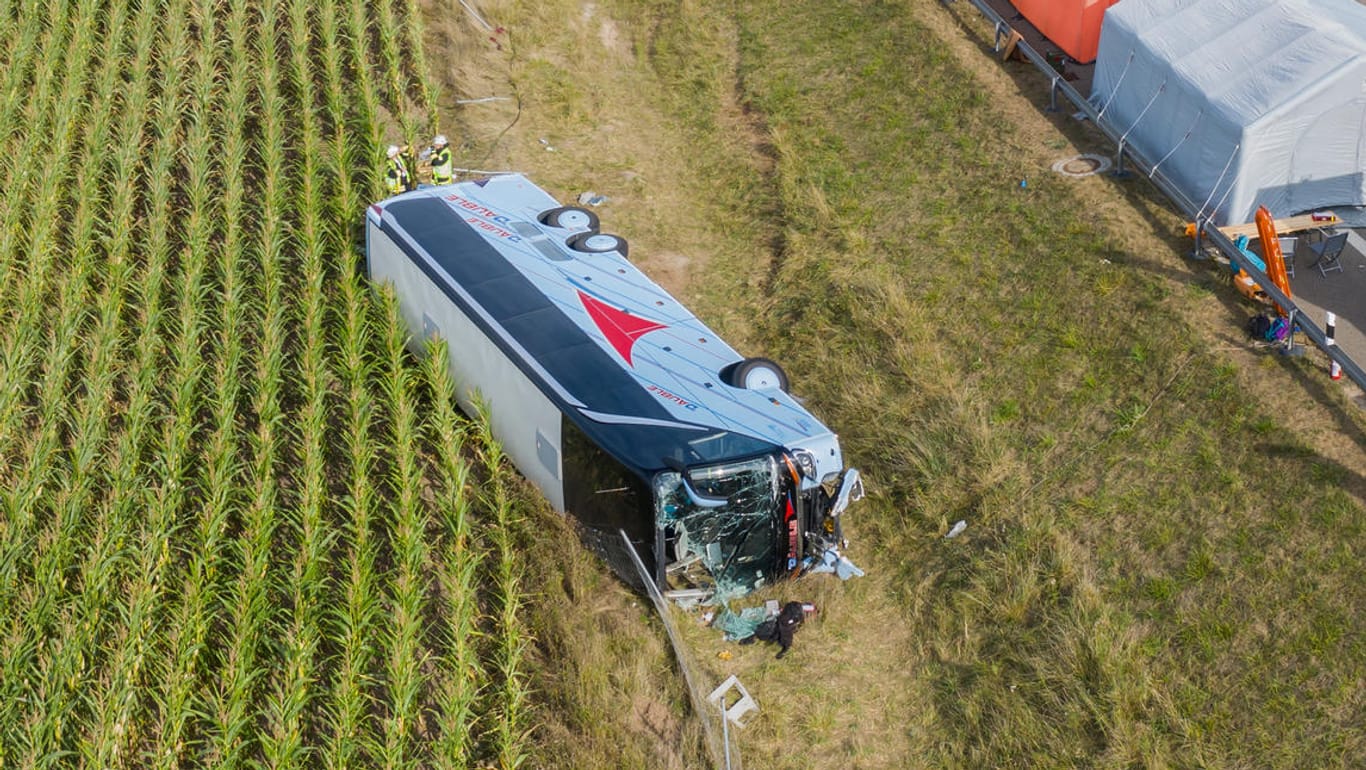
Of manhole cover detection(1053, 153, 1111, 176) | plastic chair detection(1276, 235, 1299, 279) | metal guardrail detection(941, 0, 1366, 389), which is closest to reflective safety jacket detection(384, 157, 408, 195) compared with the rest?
manhole cover detection(1053, 153, 1111, 176)

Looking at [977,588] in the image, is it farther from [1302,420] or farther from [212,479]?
[212,479]

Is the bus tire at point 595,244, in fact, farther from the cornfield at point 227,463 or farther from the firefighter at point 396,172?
the firefighter at point 396,172

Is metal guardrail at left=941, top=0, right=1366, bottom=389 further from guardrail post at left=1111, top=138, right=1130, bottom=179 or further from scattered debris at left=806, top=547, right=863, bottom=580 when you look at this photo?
scattered debris at left=806, top=547, right=863, bottom=580

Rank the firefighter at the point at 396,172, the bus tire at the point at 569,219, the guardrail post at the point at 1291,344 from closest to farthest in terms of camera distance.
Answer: the guardrail post at the point at 1291,344, the bus tire at the point at 569,219, the firefighter at the point at 396,172

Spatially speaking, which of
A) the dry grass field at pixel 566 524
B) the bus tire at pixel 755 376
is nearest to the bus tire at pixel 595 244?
the dry grass field at pixel 566 524

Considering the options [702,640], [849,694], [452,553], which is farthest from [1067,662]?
[452,553]
